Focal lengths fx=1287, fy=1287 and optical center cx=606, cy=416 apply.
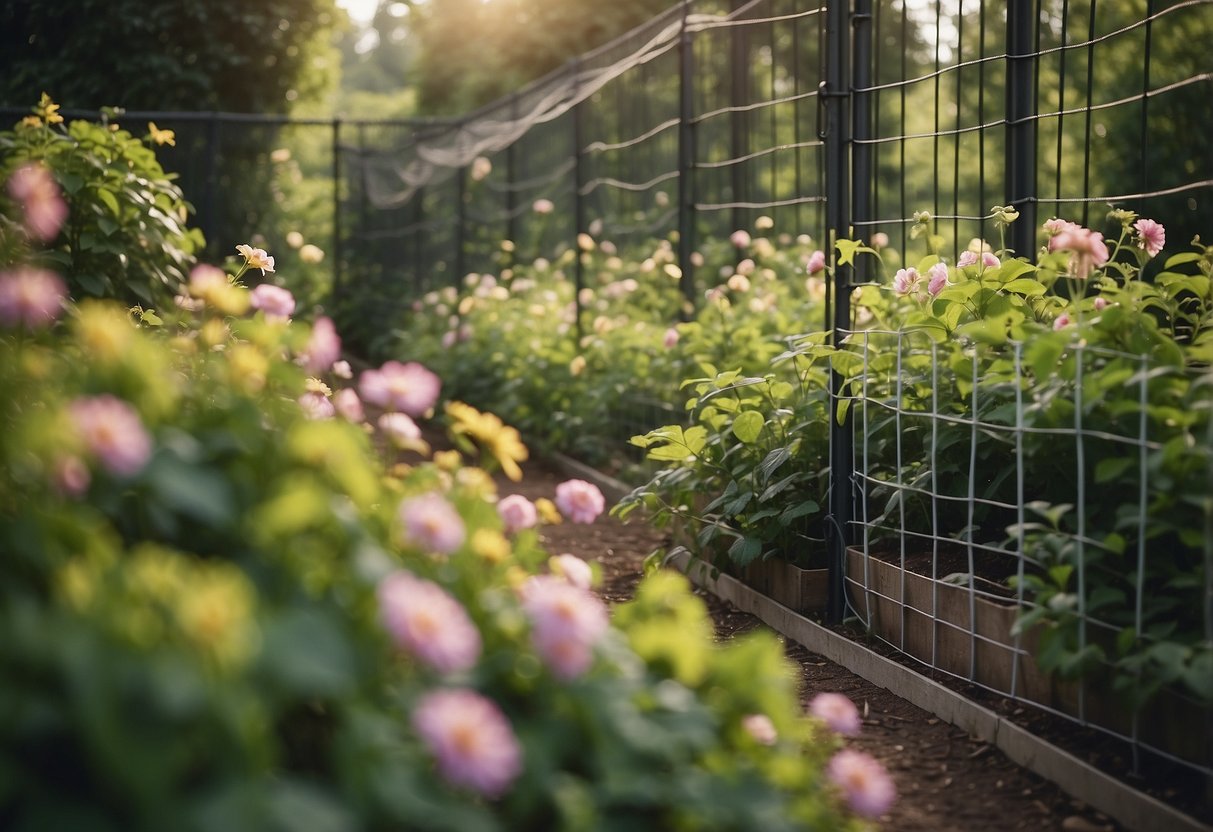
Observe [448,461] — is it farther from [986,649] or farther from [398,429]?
[986,649]

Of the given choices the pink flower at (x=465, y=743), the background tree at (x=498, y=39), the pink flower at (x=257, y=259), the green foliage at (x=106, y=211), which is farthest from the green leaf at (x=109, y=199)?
the background tree at (x=498, y=39)

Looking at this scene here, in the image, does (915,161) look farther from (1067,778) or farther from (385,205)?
(1067,778)

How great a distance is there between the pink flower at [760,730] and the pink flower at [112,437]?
844 millimetres

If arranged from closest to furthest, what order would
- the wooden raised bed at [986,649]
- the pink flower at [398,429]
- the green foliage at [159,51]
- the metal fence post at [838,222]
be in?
the pink flower at [398,429], the wooden raised bed at [986,649], the metal fence post at [838,222], the green foliage at [159,51]

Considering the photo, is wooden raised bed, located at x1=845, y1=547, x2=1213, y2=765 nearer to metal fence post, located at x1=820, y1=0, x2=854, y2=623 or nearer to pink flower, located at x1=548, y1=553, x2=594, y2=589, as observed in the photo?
metal fence post, located at x1=820, y1=0, x2=854, y2=623

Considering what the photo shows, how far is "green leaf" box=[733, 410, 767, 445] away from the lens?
3572mm

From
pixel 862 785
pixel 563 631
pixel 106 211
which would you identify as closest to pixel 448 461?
pixel 563 631

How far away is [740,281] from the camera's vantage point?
5.35 metres

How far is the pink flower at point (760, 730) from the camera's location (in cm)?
169

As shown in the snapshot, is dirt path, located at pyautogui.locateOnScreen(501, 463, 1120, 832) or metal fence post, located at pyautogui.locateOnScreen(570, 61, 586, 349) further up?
metal fence post, located at pyautogui.locateOnScreen(570, 61, 586, 349)

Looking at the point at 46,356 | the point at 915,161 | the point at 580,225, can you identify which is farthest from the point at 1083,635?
the point at 915,161

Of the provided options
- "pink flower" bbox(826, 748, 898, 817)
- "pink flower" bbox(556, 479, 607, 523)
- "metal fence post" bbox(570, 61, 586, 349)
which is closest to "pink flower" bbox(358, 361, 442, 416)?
"pink flower" bbox(556, 479, 607, 523)

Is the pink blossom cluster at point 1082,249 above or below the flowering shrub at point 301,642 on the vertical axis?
above

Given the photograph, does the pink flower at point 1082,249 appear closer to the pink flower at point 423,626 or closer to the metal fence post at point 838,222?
the metal fence post at point 838,222
